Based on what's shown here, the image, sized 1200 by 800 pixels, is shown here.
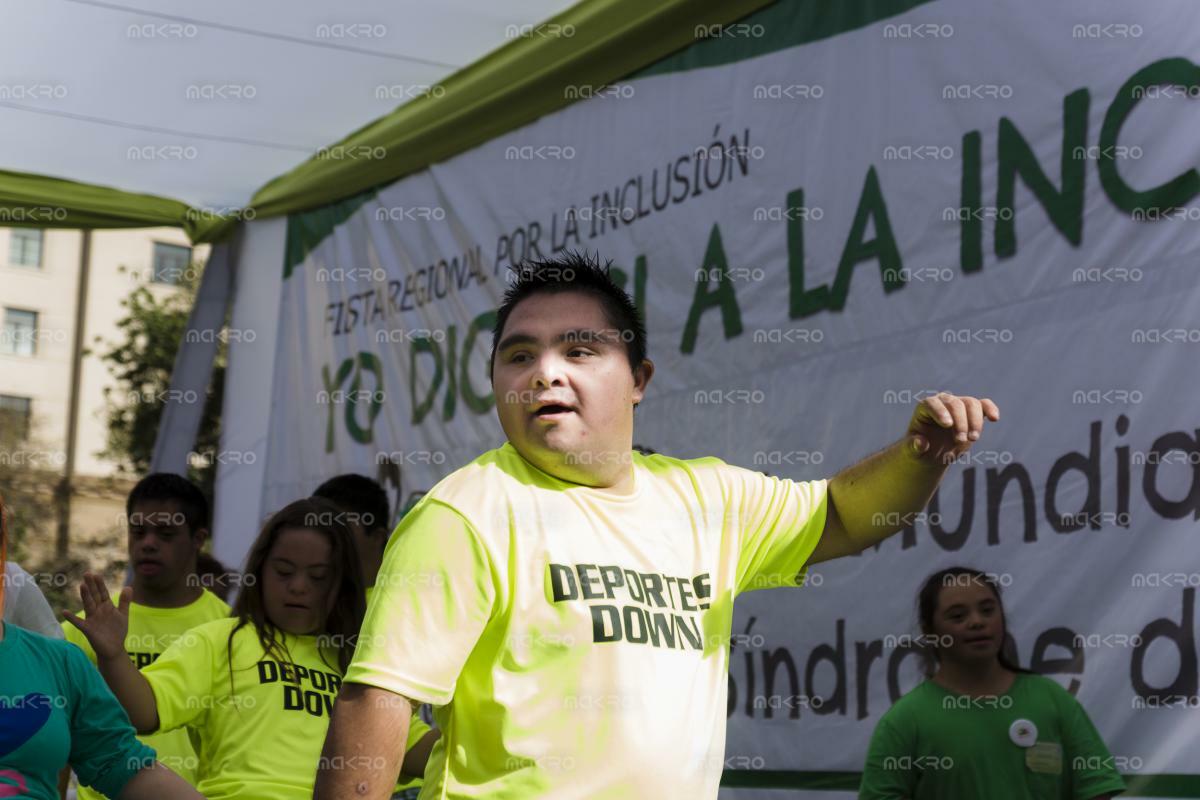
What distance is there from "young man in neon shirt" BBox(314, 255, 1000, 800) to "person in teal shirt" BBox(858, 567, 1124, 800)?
1763mm

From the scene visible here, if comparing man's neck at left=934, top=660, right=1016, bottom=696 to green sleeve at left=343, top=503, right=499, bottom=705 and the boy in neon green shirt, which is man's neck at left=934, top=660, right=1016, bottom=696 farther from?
green sleeve at left=343, top=503, right=499, bottom=705

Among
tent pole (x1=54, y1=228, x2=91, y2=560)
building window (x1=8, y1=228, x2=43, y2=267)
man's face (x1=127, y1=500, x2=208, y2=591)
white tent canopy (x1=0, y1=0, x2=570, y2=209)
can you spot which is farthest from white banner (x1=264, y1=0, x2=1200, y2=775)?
building window (x1=8, y1=228, x2=43, y2=267)

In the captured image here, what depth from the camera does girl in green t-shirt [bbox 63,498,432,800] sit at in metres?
3.55

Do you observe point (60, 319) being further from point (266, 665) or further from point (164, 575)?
point (266, 665)

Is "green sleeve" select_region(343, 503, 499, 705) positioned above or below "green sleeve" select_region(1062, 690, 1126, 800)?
above

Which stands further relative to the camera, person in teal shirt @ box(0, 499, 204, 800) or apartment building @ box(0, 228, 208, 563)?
apartment building @ box(0, 228, 208, 563)

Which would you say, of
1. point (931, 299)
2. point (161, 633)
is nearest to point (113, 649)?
point (161, 633)

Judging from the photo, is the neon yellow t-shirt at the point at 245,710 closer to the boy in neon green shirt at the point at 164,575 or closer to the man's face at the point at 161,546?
the boy in neon green shirt at the point at 164,575

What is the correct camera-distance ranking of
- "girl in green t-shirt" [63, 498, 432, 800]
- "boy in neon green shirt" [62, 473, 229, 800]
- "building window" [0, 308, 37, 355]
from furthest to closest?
"building window" [0, 308, 37, 355] < "boy in neon green shirt" [62, 473, 229, 800] < "girl in green t-shirt" [63, 498, 432, 800]

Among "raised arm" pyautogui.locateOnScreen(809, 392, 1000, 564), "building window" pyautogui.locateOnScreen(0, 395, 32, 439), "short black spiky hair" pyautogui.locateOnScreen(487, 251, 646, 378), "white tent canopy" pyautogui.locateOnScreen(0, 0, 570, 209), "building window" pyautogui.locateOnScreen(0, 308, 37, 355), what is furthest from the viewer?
"building window" pyautogui.locateOnScreen(0, 308, 37, 355)

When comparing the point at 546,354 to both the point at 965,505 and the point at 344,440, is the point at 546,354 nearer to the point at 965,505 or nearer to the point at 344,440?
the point at 965,505

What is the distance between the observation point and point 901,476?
215cm

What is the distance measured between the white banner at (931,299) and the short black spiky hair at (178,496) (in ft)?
5.22

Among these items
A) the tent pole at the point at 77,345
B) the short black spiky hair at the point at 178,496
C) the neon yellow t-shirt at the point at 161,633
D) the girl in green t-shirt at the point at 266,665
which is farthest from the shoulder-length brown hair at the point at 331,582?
the tent pole at the point at 77,345
